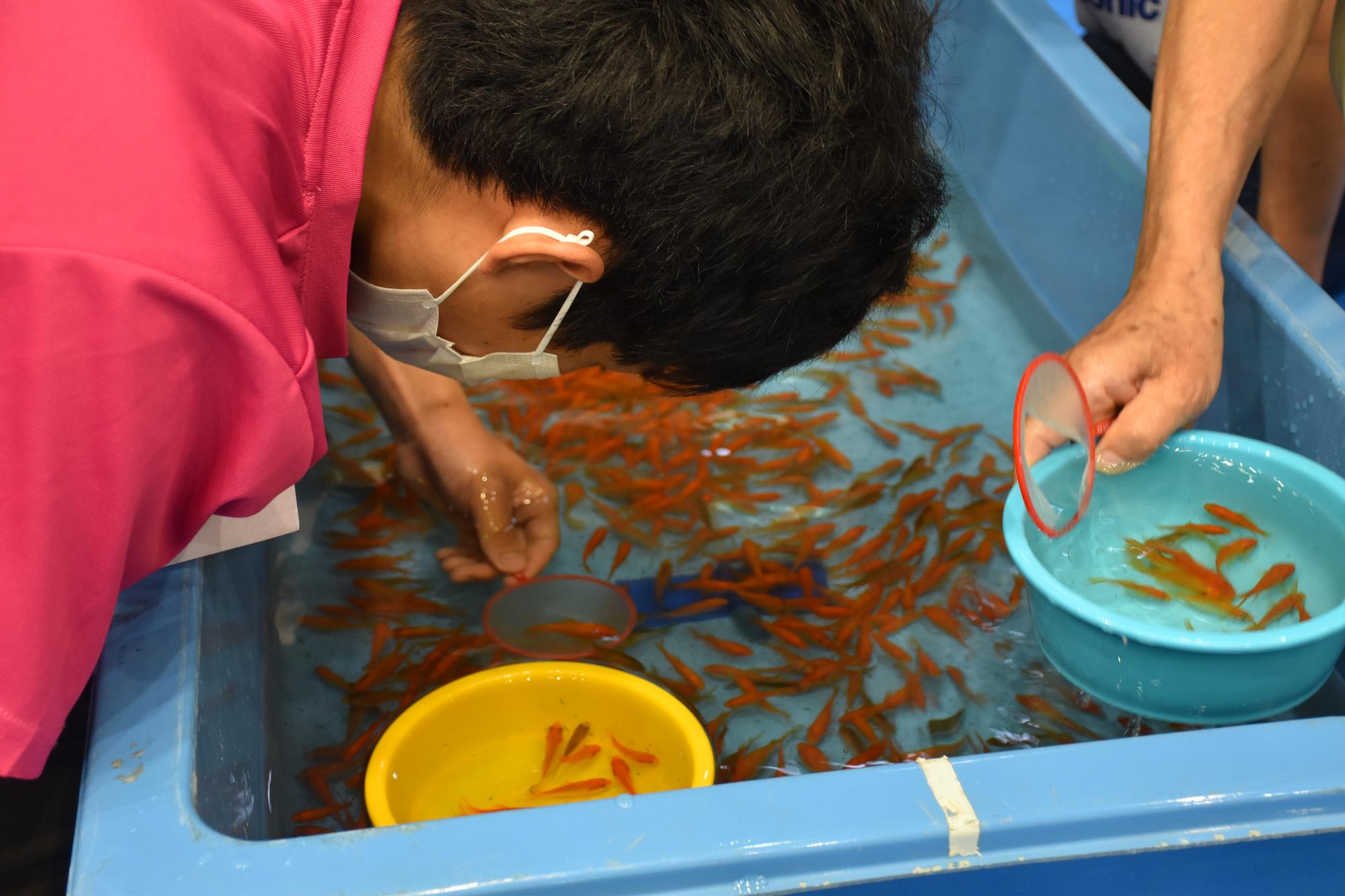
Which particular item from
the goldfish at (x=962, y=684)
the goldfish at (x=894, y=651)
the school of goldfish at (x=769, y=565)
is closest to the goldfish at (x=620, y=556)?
the school of goldfish at (x=769, y=565)

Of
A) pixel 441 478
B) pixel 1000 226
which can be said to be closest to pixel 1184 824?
pixel 441 478

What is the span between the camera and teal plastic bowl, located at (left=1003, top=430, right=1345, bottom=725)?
1.27 m

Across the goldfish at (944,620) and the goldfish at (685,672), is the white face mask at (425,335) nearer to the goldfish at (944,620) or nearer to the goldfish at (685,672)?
the goldfish at (685,672)

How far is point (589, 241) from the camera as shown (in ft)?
3.85

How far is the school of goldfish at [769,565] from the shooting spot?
169 cm

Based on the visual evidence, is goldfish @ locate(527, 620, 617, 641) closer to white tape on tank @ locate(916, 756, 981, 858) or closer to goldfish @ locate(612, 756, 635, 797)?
goldfish @ locate(612, 756, 635, 797)

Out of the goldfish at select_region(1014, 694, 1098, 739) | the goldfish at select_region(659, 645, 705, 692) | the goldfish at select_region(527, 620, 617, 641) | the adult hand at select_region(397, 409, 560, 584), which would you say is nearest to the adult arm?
the goldfish at select_region(1014, 694, 1098, 739)

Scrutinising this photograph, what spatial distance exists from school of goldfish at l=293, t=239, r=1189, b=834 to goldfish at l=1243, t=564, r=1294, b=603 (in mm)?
273

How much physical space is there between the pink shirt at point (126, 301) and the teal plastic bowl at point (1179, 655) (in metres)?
0.86

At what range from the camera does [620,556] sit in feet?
6.54

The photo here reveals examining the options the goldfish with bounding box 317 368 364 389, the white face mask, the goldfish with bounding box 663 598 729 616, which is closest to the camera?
the white face mask

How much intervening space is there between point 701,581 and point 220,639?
80 cm

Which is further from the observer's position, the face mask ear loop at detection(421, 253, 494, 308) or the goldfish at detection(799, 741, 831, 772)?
the goldfish at detection(799, 741, 831, 772)

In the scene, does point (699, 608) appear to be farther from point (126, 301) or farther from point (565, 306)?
point (126, 301)
